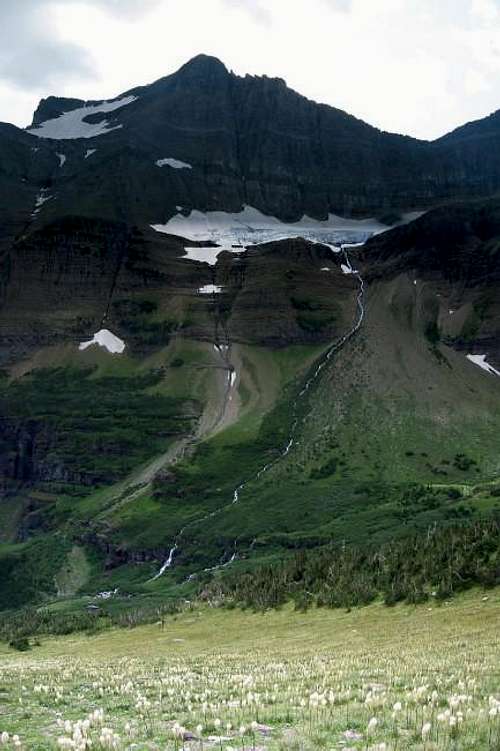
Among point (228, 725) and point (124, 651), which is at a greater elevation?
point (228, 725)

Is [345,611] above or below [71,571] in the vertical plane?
above

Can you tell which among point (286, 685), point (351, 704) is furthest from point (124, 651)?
point (351, 704)

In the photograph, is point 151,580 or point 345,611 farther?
point 151,580

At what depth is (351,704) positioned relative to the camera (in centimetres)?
1777

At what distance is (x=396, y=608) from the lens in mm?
61469

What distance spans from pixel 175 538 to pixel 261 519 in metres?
21.2

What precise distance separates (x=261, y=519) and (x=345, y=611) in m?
130

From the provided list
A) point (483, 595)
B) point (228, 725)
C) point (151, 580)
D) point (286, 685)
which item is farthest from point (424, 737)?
point (151, 580)

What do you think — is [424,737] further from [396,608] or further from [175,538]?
[175,538]

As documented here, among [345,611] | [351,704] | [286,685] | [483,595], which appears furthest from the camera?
[345,611]

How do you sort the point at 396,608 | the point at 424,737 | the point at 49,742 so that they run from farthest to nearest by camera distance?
1. the point at 396,608
2. the point at 49,742
3. the point at 424,737

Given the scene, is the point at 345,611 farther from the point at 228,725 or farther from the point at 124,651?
the point at 228,725

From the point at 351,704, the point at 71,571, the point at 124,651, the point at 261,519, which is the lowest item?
the point at 71,571

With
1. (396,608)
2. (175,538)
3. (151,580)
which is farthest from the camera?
(175,538)
